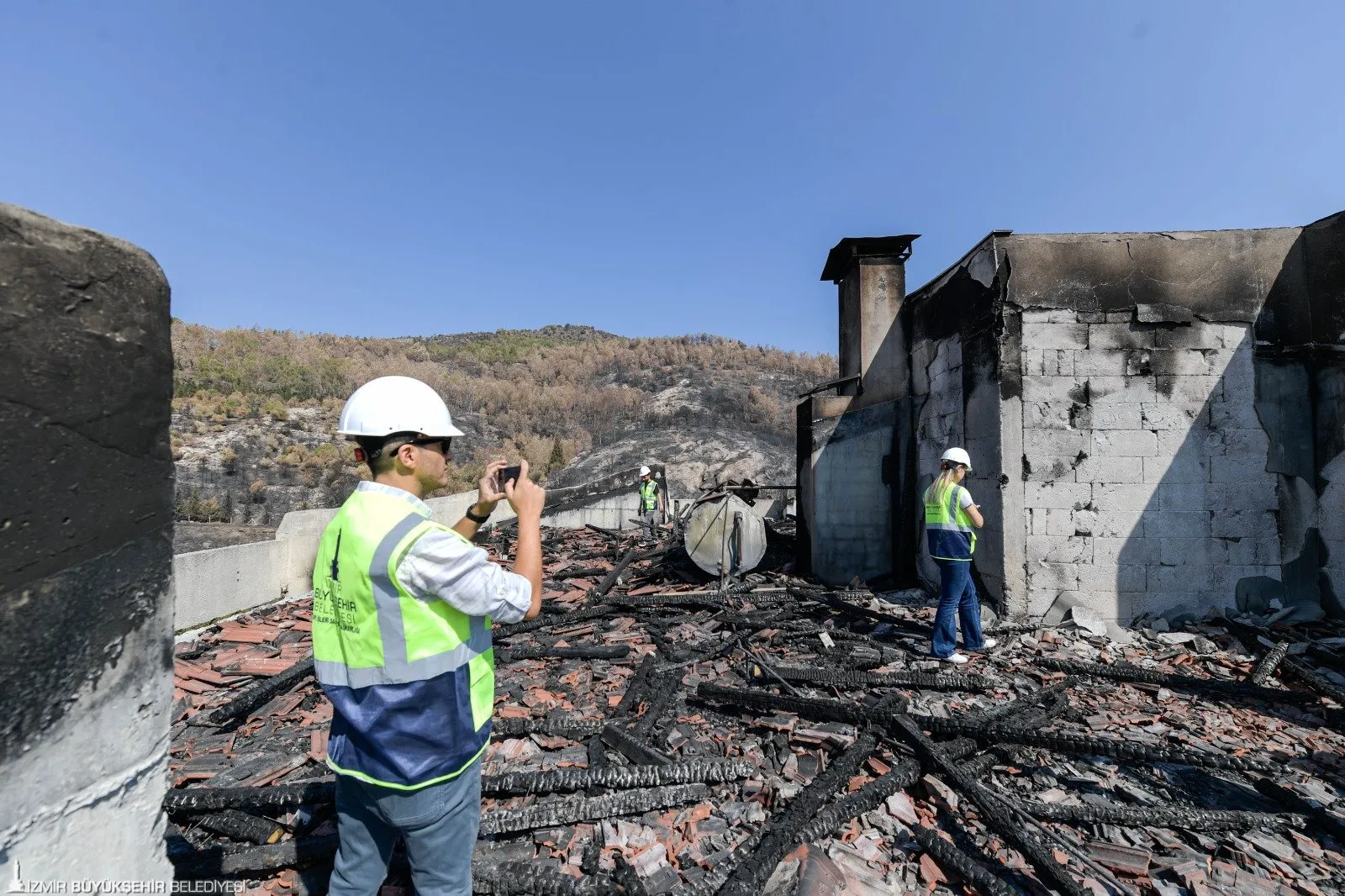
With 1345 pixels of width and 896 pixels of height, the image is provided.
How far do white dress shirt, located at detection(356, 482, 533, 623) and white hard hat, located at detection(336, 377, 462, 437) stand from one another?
37cm

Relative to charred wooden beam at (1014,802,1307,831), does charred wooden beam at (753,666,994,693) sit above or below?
above

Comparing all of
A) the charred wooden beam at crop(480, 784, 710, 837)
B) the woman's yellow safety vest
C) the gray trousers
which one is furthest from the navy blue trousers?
the woman's yellow safety vest

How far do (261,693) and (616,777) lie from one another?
11.4 feet

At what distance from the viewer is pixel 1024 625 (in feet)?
22.9

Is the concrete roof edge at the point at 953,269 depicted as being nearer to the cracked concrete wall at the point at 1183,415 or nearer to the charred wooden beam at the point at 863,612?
the cracked concrete wall at the point at 1183,415

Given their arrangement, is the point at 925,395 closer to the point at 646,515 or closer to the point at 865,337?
the point at 865,337

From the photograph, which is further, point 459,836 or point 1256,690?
point 1256,690

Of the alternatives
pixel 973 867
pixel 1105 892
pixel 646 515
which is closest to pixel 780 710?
pixel 973 867

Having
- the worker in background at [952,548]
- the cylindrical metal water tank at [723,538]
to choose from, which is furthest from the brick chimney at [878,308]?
the worker in background at [952,548]

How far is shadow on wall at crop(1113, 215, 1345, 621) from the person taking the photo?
22.7 feet

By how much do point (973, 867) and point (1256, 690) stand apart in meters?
4.22

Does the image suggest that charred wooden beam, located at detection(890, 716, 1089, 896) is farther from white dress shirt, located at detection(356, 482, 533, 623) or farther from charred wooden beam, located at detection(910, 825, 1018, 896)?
white dress shirt, located at detection(356, 482, 533, 623)

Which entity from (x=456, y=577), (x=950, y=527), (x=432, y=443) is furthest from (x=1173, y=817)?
(x=432, y=443)

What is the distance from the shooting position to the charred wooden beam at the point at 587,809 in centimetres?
341
